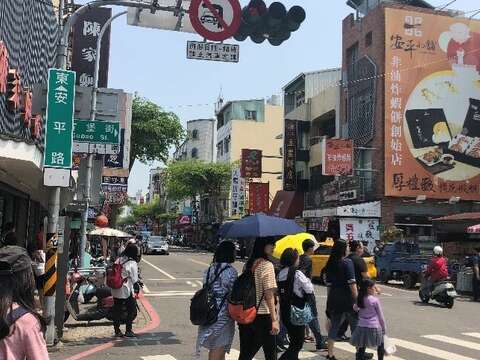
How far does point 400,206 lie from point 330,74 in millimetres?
17240

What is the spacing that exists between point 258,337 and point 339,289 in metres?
2.34

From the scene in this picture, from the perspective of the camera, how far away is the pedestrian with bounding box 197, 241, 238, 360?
5965mm

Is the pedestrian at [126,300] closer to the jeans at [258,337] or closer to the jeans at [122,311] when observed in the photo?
the jeans at [122,311]

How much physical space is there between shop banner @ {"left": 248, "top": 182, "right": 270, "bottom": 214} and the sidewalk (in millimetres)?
32417

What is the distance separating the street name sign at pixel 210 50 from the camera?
8922mm

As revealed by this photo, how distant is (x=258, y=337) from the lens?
20.1ft

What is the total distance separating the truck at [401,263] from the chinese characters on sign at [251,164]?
20.1m

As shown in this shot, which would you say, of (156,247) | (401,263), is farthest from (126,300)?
(156,247)

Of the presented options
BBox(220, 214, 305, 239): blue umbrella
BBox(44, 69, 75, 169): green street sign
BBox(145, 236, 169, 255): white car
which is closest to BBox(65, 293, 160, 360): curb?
BBox(44, 69, 75, 169): green street sign

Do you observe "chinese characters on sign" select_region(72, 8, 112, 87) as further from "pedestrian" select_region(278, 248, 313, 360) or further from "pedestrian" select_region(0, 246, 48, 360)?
"pedestrian" select_region(0, 246, 48, 360)

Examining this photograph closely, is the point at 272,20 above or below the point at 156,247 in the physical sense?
above

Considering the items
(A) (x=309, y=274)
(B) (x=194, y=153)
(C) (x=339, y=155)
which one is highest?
(B) (x=194, y=153)

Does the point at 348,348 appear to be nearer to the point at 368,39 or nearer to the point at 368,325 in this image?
the point at 368,325

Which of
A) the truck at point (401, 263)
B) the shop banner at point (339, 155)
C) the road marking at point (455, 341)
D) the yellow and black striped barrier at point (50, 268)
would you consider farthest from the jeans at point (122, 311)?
the shop banner at point (339, 155)
